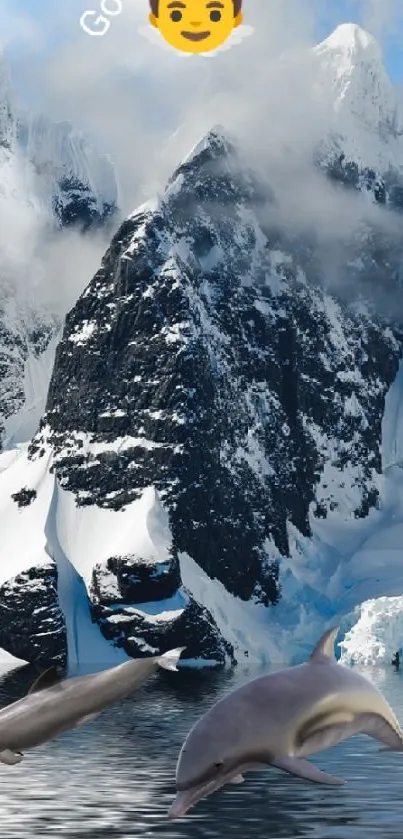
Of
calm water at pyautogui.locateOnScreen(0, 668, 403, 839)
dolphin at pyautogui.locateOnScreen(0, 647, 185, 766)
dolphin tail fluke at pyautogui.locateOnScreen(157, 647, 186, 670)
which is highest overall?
dolphin tail fluke at pyautogui.locateOnScreen(157, 647, 186, 670)

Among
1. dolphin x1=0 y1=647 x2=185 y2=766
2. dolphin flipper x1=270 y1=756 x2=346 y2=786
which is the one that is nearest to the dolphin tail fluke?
dolphin x1=0 y1=647 x2=185 y2=766

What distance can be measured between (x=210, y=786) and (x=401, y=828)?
3050 centimetres

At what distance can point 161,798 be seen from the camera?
6097cm

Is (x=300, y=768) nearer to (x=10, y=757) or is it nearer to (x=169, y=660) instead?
(x=169, y=660)

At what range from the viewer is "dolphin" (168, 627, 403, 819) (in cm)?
1409

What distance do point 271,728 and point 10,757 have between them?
3.83 metres

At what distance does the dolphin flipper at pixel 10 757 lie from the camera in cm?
1589

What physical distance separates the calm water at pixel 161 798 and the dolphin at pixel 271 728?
311 inches

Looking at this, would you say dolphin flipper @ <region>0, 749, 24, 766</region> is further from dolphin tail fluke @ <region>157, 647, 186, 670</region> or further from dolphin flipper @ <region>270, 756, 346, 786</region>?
dolphin flipper @ <region>270, 756, 346, 786</region>

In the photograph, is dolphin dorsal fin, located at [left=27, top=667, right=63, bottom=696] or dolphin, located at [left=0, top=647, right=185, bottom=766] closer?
dolphin, located at [left=0, top=647, right=185, bottom=766]

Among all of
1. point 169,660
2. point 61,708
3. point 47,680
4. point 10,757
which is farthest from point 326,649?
point 10,757

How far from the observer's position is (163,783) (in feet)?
226

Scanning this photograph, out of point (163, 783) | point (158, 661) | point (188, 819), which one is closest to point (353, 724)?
A: point (158, 661)

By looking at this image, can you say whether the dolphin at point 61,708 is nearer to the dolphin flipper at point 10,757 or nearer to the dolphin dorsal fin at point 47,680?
the dolphin flipper at point 10,757
